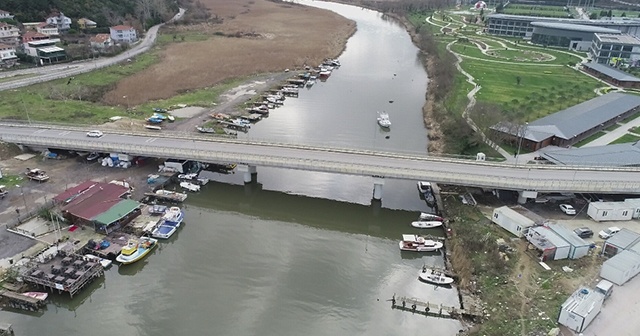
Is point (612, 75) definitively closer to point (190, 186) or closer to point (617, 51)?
point (617, 51)

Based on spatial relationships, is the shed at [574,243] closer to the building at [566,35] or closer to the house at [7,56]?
the house at [7,56]

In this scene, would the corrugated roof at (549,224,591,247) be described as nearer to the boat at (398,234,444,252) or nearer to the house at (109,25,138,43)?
the boat at (398,234,444,252)

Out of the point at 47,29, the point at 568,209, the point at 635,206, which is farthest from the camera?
the point at 47,29

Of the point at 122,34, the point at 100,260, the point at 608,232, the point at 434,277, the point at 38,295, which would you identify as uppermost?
the point at 122,34

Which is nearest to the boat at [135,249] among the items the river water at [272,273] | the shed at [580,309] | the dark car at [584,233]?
the river water at [272,273]

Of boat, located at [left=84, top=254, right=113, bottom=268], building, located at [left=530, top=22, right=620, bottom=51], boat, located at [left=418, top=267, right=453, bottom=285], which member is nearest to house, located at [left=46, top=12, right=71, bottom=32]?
boat, located at [left=84, top=254, right=113, bottom=268]

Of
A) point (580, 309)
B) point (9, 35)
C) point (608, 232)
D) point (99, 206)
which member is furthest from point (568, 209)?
point (9, 35)

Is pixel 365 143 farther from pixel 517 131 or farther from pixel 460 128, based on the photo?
pixel 517 131

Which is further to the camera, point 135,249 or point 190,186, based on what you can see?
point 190,186
